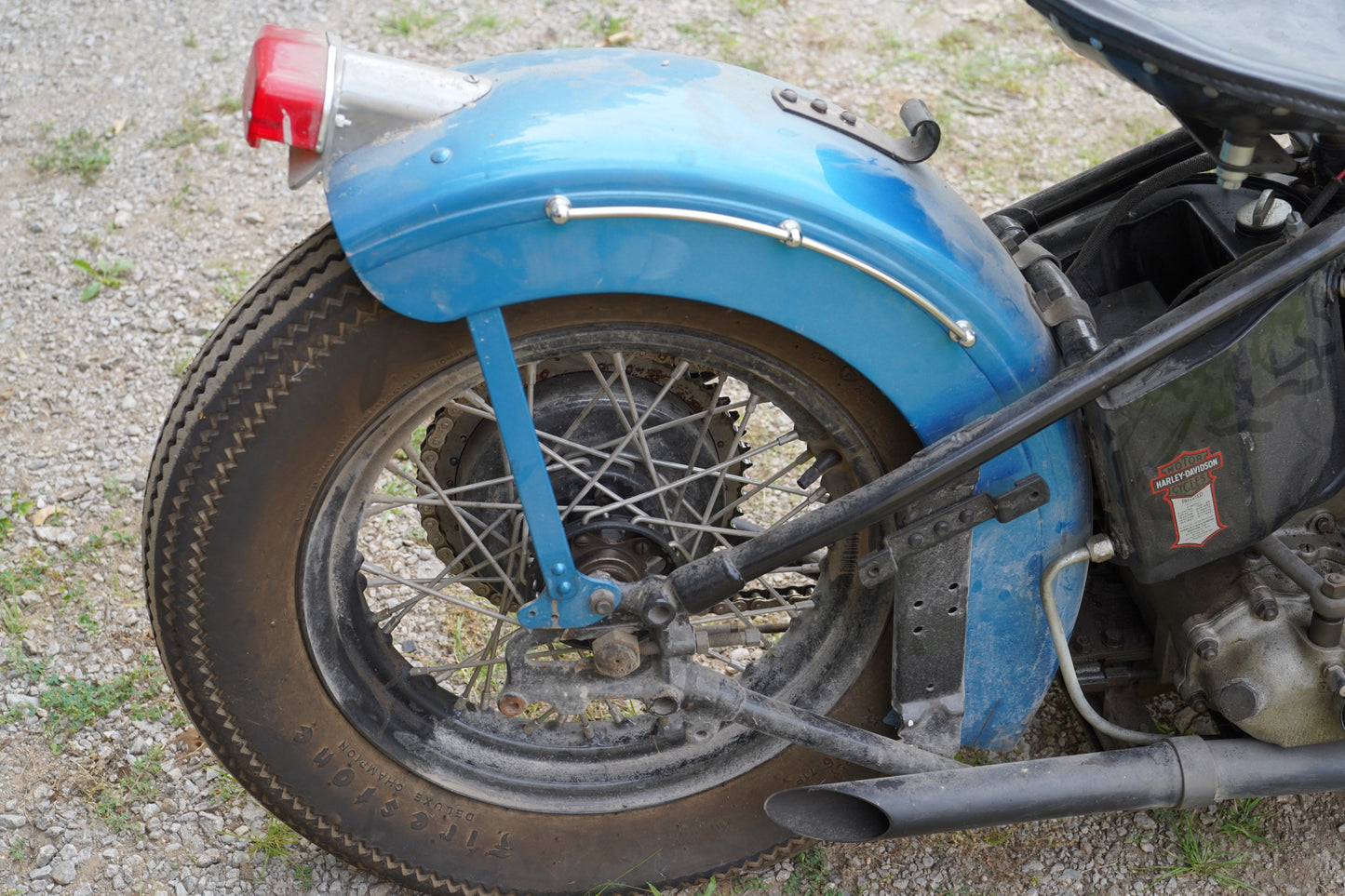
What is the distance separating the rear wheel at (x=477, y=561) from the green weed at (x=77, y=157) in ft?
8.20

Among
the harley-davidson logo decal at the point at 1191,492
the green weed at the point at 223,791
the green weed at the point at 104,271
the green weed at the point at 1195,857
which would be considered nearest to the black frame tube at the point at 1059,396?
the harley-davidson logo decal at the point at 1191,492

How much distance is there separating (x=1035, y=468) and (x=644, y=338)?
596 mm

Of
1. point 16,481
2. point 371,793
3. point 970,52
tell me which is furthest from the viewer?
point 970,52

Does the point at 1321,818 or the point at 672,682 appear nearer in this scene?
the point at 672,682

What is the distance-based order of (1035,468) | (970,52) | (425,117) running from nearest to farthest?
(425,117)
(1035,468)
(970,52)

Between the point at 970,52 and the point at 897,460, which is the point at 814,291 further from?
the point at 970,52

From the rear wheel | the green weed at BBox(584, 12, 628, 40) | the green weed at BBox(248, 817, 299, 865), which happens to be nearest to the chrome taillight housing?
the rear wheel

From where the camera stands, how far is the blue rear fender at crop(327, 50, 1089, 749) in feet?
4.90

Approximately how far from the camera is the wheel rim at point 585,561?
188 cm

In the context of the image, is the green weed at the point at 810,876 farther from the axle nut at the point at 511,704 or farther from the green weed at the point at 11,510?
the green weed at the point at 11,510

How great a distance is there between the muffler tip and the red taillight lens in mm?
1151

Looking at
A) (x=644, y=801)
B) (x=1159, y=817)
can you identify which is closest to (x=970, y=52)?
(x=1159, y=817)

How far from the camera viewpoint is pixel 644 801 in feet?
6.73

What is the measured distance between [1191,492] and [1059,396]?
31 centimetres
